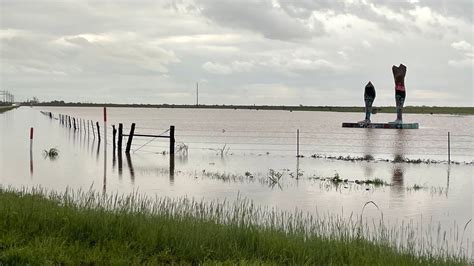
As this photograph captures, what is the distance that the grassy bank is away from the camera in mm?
7223

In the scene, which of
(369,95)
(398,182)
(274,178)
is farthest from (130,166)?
(369,95)

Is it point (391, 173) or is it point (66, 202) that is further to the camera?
point (391, 173)

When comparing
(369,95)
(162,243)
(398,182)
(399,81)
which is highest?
(399,81)

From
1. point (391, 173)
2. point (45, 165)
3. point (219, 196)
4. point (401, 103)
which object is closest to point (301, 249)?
point (219, 196)

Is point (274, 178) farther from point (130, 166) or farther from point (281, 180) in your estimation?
point (130, 166)

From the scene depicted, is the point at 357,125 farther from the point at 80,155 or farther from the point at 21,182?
the point at 21,182

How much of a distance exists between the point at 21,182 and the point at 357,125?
55219mm

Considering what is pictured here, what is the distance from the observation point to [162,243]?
26.0 feet

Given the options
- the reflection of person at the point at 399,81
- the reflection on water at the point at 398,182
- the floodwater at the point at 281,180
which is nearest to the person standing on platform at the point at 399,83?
the reflection of person at the point at 399,81

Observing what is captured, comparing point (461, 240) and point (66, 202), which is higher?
point (66, 202)

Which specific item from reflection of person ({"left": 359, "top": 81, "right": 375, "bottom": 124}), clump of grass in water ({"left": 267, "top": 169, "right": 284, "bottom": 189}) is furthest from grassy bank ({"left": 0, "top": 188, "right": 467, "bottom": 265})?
reflection of person ({"left": 359, "top": 81, "right": 375, "bottom": 124})

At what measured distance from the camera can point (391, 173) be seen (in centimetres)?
2259

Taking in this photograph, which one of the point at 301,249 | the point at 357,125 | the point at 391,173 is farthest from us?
the point at 357,125

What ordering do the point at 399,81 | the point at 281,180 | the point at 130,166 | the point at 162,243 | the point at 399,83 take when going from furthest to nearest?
the point at 399,83 < the point at 399,81 < the point at 130,166 < the point at 281,180 < the point at 162,243
